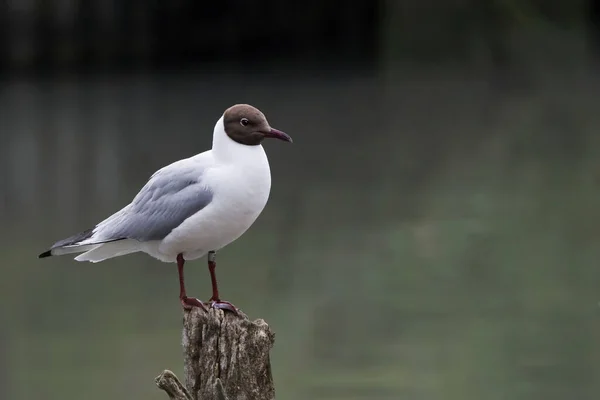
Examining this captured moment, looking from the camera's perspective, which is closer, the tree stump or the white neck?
the tree stump

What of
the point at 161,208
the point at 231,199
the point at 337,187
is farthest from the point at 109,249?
the point at 337,187

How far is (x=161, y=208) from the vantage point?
4223 millimetres

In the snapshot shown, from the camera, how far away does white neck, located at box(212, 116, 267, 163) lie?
4.07 m

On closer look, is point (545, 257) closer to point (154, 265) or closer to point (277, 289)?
point (277, 289)

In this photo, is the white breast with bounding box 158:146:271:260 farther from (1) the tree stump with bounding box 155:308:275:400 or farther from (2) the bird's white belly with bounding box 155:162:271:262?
(1) the tree stump with bounding box 155:308:275:400

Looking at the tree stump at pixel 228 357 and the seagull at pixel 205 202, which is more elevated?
the seagull at pixel 205 202

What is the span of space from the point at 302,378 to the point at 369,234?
2927mm

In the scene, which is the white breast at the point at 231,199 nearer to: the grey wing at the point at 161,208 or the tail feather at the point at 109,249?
the grey wing at the point at 161,208

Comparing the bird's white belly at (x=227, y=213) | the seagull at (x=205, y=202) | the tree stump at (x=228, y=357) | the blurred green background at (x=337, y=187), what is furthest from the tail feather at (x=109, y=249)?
the blurred green background at (x=337, y=187)

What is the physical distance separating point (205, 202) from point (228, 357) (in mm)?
510

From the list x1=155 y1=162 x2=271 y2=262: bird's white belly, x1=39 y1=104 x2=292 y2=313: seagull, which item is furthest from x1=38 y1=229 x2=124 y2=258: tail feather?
x1=155 y1=162 x2=271 y2=262: bird's white belly

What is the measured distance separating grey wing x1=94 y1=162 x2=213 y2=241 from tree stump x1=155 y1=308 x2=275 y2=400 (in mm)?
349

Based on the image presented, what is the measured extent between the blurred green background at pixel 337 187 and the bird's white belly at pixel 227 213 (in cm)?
281

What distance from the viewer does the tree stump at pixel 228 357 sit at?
396cm
